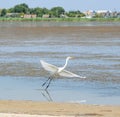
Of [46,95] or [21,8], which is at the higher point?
[46,95]

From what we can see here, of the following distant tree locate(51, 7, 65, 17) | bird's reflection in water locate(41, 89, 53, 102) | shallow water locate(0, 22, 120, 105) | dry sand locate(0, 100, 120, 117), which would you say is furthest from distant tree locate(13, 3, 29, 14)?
dry sand locate(0, 100, 120, 117)

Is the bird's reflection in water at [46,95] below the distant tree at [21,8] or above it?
above

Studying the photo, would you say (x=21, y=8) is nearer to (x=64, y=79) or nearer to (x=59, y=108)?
(x=64, y=79)

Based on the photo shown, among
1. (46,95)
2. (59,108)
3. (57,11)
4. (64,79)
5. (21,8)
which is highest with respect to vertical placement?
(59,108)

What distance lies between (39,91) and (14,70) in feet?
18.1

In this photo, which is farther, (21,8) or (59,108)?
(21,8)

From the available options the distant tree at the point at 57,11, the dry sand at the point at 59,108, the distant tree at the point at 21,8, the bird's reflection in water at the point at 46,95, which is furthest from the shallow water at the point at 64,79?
the distant tree at the point at 21,8

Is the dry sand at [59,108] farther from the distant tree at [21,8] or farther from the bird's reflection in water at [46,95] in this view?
the distant tree at [21,8]

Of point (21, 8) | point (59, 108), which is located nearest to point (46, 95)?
point (59, 108)

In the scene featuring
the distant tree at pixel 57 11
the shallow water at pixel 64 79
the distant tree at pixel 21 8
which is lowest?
the distant tree at pixel 57 11

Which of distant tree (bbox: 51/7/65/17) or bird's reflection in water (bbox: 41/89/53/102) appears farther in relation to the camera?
distant tree (bbox: 51/7/65/17)

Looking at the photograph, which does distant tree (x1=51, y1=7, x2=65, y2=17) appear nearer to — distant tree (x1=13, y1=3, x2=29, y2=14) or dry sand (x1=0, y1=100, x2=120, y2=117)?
distant tree (x1=13, y1=3, x2=29, y2=14)

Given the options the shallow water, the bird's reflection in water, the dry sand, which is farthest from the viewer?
the shallow water

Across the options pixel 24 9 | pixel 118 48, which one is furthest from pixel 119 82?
pixel 24 9
